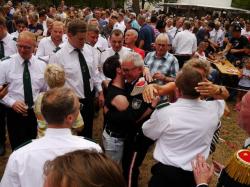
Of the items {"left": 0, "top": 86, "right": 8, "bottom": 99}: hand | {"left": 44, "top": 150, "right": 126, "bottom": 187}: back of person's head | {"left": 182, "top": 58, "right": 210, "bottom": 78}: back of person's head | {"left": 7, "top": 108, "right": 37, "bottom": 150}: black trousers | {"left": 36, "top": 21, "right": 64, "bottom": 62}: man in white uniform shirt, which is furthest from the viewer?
{"left": 36, "top": 21, "right": 64, "bottom": 62}: man in white uniform shirt

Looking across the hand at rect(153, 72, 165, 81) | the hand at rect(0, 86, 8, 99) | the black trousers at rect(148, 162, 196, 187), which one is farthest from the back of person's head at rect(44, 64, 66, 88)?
the hand at rect(153, 72, 165, 81)

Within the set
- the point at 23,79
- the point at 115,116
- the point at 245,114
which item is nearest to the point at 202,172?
the point at 245,114

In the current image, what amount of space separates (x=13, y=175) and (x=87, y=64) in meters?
2.53

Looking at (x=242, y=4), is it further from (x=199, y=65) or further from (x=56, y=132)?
(x=56, y=132)

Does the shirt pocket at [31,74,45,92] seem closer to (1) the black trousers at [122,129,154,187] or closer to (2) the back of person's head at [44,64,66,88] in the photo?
(2) the back of person's head at [44,64,66,88]

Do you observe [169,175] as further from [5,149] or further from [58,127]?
[5,149]

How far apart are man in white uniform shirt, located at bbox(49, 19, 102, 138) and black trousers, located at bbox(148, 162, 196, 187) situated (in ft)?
6.17

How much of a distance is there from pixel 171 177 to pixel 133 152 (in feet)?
3.30

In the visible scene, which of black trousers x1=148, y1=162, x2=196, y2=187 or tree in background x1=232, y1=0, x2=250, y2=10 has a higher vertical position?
black trousers x1=148, y1=162, x2=196, y2=187

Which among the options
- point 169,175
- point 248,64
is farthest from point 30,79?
point 248,64

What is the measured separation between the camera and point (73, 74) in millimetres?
4277

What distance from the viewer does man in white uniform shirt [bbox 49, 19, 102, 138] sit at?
4.15m

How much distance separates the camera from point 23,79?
12.6 feet

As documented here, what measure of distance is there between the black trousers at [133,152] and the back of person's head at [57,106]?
1.44 metres
